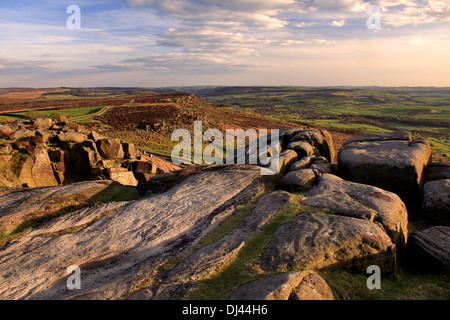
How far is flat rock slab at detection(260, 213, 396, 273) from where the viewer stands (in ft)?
33.4

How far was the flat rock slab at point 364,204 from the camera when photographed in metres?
12.8

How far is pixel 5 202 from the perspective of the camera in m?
16.1

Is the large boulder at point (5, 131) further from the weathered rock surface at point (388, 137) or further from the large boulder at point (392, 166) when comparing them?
the weathered rock surface at point (388, 137)

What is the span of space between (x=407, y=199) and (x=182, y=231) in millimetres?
15346

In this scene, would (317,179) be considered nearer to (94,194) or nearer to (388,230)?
(388,230)

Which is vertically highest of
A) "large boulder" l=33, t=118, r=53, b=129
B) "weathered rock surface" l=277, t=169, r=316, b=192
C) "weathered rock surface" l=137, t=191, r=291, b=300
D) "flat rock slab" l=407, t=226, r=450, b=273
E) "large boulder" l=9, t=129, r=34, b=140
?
"large boulder" l=33, t=118, r=53, b=129

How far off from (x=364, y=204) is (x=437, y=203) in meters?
5.89

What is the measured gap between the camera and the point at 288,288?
8.08 meters

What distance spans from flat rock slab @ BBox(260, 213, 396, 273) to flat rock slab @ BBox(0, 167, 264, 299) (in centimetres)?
393

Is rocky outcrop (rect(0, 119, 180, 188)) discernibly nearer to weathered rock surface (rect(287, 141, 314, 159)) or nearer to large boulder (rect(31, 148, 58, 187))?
large boulder (rect(31, 148, 58, 187))

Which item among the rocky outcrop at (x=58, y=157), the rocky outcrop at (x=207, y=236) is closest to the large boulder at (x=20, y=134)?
the rocky outcrop at (x=58, y=157)

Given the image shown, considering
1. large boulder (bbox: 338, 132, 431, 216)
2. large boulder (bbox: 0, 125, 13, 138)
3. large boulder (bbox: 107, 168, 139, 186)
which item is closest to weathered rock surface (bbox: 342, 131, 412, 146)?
large boulder (bbox: 338, 132, 431, 216)

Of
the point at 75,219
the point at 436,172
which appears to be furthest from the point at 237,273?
the point at 436,172
